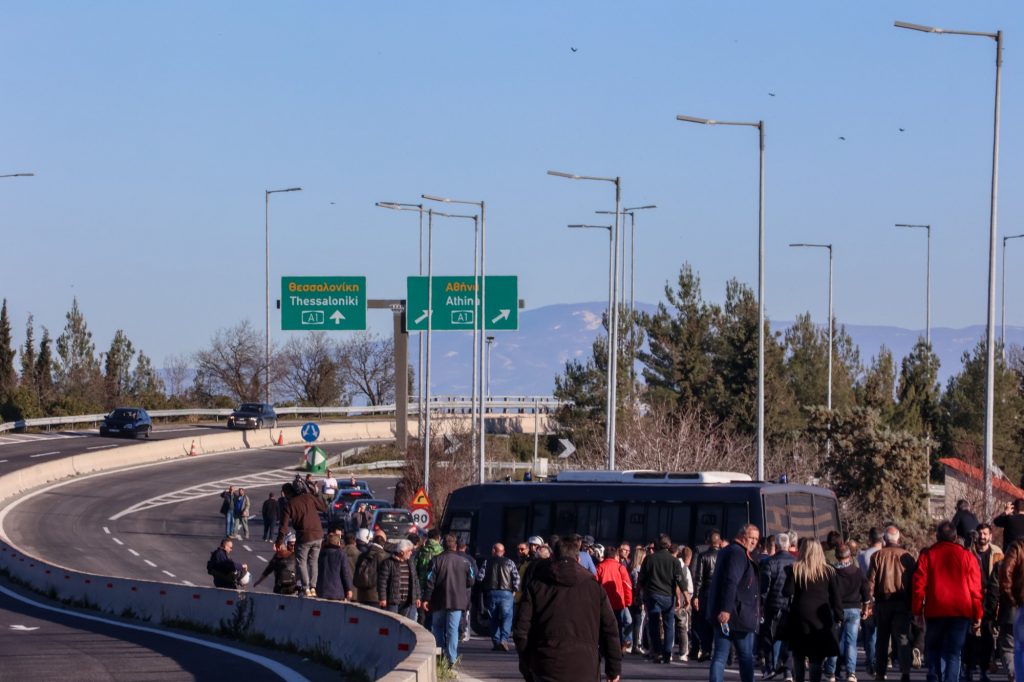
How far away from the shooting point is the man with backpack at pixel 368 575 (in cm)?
2036

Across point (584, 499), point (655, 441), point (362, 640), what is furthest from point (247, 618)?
point (655, 441)

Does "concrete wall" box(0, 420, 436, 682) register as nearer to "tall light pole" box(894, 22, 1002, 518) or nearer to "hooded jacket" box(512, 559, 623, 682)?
"hooded jacket" box(512, 559, 623, 682)

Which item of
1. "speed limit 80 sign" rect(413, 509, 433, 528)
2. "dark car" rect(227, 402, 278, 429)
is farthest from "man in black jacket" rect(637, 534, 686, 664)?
"dark car" rect(227, 402, 278, 429)

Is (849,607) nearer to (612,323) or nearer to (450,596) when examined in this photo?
(450,596)

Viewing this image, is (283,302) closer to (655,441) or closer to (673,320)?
(655,441)

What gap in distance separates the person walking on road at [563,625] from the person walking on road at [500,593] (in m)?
11.2

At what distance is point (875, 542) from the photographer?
18719 mm

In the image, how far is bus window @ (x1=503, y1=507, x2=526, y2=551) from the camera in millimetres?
28734

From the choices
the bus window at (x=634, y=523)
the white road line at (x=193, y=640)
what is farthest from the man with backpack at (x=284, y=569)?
the bus window at (x=634, y=523)

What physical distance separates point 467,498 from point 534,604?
18528 millimetres

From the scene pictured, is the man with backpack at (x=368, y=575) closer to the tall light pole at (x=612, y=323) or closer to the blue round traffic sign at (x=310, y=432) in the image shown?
the tall light pole at (x=612, y=323)

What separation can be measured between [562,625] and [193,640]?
1331 cm

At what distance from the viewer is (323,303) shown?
63.8m

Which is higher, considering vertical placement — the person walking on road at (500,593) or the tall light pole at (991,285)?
the tall light pole at (991,285)
